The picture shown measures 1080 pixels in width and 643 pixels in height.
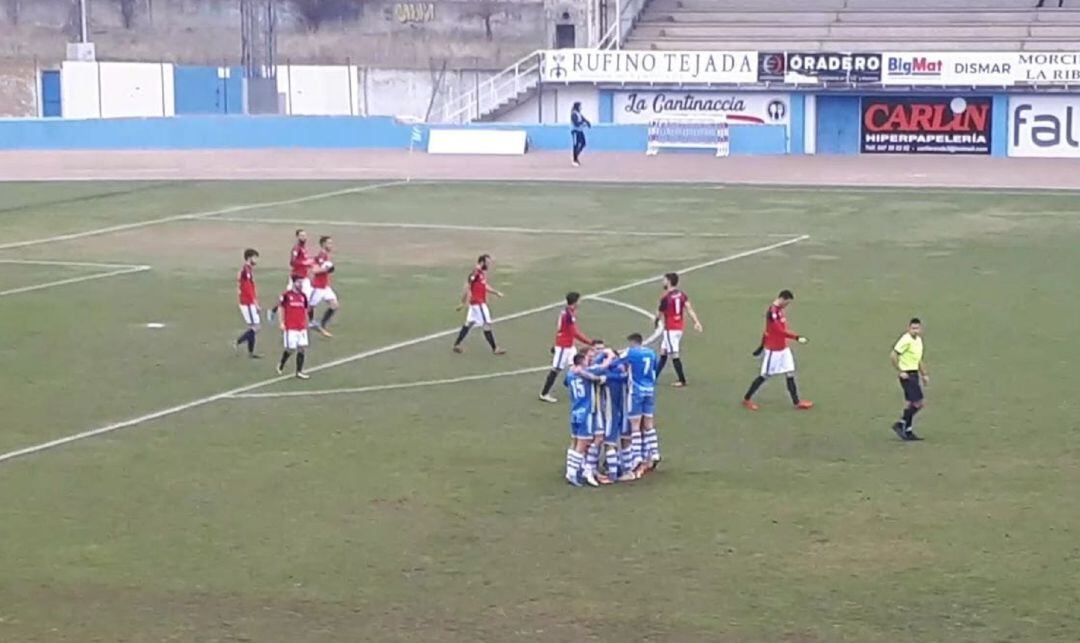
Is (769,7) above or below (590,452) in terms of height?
above

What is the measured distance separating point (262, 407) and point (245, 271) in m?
4.24

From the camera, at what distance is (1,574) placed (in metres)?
13.8

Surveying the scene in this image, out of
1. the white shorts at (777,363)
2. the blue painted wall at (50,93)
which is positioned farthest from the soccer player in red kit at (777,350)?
the blue painted wall at (50,93)

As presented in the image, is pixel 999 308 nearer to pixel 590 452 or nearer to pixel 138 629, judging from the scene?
pixel 590 452

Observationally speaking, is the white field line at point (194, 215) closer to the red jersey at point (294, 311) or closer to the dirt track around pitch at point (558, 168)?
the dirt track around pitch at point (558, 168)

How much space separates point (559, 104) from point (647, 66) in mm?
4687

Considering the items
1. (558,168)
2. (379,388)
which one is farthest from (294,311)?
(558,168)

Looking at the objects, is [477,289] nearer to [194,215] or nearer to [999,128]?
[194,215]

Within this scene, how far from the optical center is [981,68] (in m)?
59.9

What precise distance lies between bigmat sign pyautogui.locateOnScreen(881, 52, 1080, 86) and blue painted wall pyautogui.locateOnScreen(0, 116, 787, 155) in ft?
40.2

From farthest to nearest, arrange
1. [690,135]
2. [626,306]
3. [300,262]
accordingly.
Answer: [690,135] → [626,306] → [300,262]

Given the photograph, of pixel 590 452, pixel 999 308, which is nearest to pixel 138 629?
pixel 590 452

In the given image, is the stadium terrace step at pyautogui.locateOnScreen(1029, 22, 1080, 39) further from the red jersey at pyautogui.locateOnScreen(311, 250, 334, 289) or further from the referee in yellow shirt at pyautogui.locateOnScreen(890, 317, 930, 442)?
the referee in yellow shirt at pyautogui.locateOnScreen(890, 317, 930, 442)

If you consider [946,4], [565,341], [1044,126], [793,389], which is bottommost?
[793,389]
